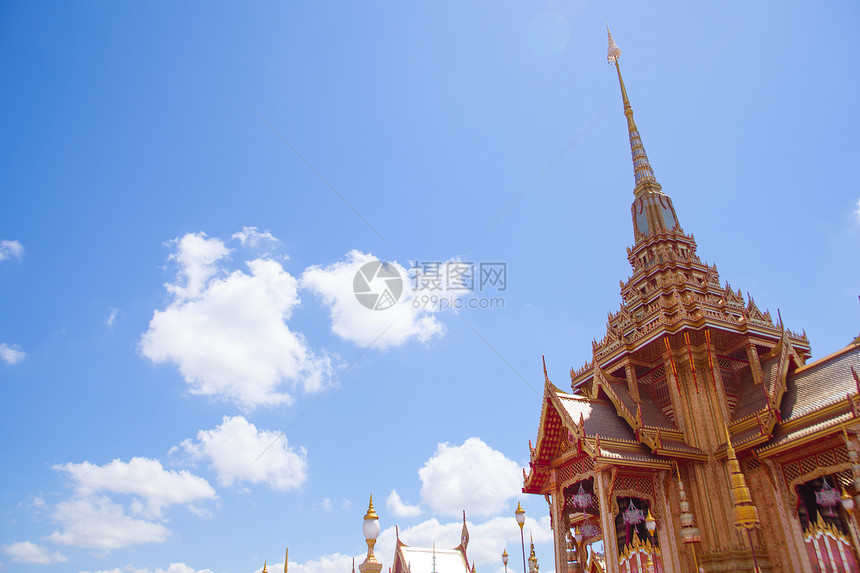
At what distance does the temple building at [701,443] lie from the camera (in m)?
19.8

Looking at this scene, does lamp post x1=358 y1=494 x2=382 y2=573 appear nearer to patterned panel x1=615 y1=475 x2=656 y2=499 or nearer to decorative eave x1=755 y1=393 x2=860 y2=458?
patterned panel x1=615 y1=475 x2=656 y2=499

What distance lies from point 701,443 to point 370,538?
18.3 metres

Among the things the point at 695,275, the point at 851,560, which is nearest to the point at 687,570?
the point at 851,560

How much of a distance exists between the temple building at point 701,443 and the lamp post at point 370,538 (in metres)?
10.6

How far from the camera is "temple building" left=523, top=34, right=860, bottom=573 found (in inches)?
781

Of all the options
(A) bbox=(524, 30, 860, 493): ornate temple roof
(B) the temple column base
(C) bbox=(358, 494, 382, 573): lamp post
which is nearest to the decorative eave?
(A) bbox=(524, 30, 860, 493): ornate temple roof

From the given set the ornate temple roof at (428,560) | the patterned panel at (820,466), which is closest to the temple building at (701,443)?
the patterned panel at (820,466)

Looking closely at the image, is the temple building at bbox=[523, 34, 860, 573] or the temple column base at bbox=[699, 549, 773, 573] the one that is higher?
the temple building at bbox=[523, 34, 860, 573]

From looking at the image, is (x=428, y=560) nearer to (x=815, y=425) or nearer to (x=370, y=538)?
(x=815, y=425)

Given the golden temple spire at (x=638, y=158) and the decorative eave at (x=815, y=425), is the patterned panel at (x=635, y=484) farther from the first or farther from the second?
the golden temple spire at (x=638, y=158)

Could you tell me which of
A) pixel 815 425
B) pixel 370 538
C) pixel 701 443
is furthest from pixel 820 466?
pixel 370 538

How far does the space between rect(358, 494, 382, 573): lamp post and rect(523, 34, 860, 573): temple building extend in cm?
1058

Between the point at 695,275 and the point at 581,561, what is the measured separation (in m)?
15.6

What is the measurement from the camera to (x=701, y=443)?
23500 mm
